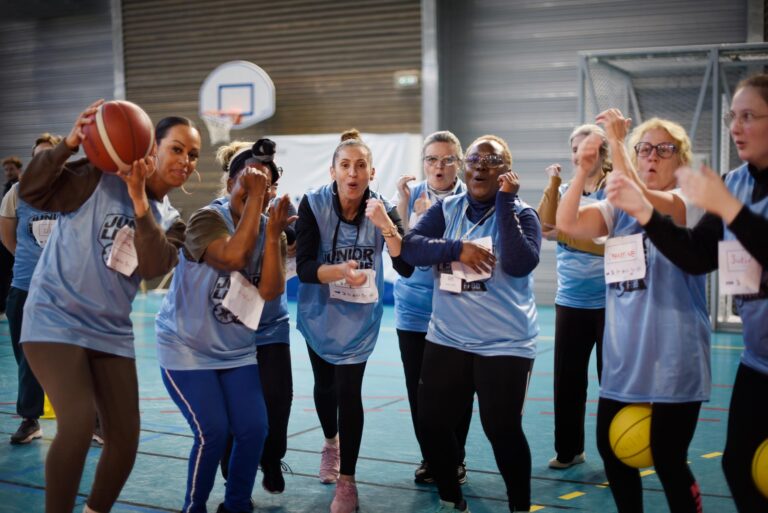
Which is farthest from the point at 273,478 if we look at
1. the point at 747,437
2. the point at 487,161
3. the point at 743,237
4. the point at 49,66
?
the point at 49,66

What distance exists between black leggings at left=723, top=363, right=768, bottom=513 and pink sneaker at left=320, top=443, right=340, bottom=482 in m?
2.48

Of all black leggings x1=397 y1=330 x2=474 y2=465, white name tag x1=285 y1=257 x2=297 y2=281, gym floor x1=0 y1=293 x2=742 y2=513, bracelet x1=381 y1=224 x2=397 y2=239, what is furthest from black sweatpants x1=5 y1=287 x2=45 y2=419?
bracelet x1=381 y1=224 x2=397 y2=239

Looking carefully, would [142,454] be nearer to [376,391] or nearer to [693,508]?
[376,391]

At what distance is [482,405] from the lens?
386 cm

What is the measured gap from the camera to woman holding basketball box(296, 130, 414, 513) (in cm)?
435

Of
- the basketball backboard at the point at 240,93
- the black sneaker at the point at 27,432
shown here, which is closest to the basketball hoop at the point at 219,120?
the basketball backboard at the point at 240,93

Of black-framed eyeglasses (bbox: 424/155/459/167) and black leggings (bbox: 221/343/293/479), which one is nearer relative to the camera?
black leggings (bbox: 221/343/293/479)

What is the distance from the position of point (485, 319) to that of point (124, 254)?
1643 millimetres

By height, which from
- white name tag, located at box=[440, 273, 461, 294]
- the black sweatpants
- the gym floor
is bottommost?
the gym floor

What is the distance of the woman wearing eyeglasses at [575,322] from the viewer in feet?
16.3

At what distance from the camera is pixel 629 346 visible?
3281mm

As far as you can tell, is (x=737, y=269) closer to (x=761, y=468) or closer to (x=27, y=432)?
(x=761, y=468)

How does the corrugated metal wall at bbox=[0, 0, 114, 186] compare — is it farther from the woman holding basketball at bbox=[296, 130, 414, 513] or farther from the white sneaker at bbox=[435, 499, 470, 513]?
the white sneaker at bbox=[435, 499, 470, 513]

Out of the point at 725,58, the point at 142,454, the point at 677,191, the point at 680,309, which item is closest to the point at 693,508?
the point at 680,309
